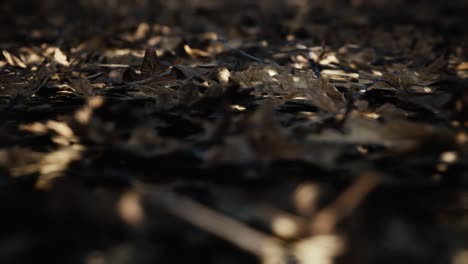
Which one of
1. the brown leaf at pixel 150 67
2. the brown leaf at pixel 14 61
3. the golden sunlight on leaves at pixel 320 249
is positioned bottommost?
the brown leaf at pixel 14 61

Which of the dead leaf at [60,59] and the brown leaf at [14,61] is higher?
the dead leaf at [60,59]

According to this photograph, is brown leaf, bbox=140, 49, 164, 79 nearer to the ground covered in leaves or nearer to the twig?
the ground covered in leaves

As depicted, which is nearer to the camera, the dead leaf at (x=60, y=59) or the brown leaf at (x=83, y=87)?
the brown leaf at (x=83, y=87)

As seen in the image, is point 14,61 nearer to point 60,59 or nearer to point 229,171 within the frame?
point 60,59

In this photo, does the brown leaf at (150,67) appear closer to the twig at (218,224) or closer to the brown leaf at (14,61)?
the brown leaf at (14,61)

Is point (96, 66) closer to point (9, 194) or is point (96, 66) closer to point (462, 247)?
point (9, 194)

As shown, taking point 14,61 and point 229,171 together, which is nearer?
point 229,171

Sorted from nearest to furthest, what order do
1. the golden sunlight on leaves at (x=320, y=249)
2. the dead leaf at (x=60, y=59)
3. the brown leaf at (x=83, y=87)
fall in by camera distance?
the golden sunlight on leaves at (x=320, y=249) → the brown leaf at (x=83, y=87) → the dead leaf at (x=60, y=59)

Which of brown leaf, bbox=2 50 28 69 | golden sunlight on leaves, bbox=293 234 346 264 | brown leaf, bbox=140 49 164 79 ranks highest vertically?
brown leaf, bbox=140 49 164 79

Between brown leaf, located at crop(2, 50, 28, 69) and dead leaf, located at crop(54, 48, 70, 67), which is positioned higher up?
dead leaf, located at crop(54, 48, 70, 67)

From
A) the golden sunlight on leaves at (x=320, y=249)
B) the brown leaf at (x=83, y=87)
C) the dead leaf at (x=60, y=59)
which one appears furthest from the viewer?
the dead leaf at (x=60, y=59)

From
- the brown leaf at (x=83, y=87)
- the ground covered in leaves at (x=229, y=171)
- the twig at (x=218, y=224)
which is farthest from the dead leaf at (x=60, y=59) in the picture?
the twig at (x=218, y=224)

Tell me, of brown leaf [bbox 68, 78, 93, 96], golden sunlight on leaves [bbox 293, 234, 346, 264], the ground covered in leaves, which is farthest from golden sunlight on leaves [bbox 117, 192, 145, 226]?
brown leaf [bbox 68, 78, 93, 96]

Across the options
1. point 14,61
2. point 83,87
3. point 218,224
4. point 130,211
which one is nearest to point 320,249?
point 218,224
